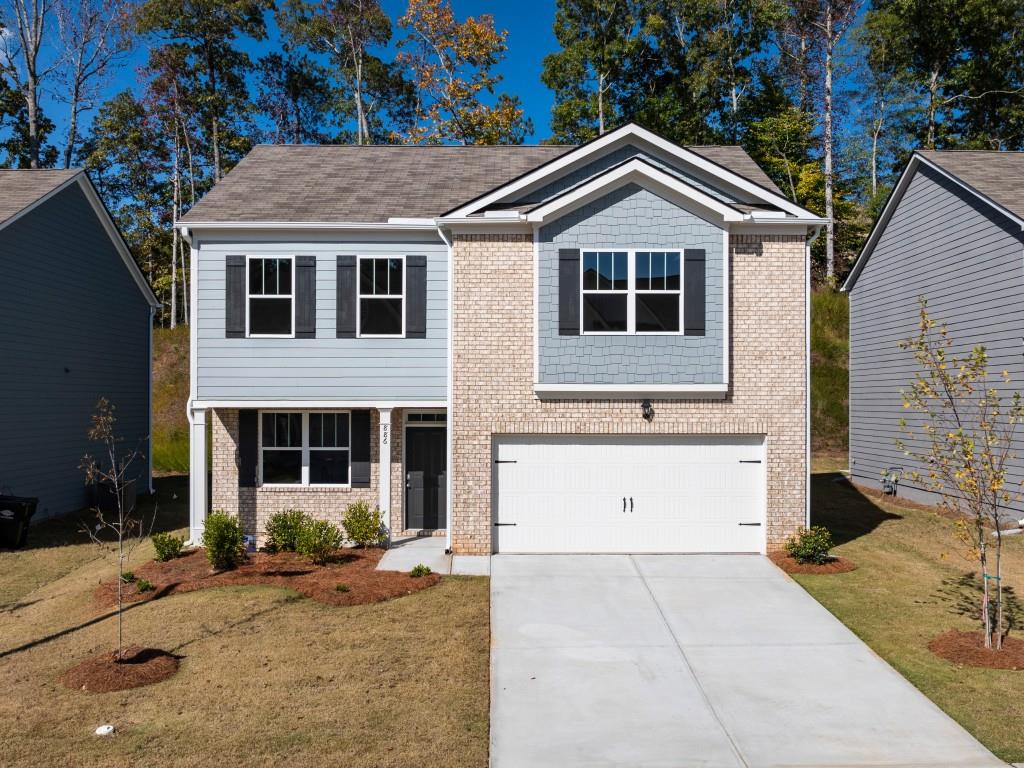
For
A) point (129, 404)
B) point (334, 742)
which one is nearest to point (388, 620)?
point (334, 742)

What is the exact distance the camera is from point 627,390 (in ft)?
41.8

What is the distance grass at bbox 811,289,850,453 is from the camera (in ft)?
87.2

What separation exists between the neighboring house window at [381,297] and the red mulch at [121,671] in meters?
6.81

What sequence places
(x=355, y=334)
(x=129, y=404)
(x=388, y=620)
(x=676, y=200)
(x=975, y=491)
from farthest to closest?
(x=129, y=404) < (x=355, y=334) < (x=676, y=200) < (x=388, y=620) < (x=975, y=491)

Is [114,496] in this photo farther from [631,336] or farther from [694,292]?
[694,292]

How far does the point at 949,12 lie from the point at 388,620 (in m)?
36.3

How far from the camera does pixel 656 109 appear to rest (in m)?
34.5

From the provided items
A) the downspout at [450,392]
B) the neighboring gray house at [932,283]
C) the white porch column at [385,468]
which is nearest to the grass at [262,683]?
the downspout at [450,392]

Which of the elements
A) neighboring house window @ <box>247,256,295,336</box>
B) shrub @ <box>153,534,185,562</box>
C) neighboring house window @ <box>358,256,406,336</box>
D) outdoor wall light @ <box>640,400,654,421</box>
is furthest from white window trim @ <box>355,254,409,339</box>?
shrub @ <box>153,534,185,562</box>

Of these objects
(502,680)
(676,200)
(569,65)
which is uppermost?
(569,65)

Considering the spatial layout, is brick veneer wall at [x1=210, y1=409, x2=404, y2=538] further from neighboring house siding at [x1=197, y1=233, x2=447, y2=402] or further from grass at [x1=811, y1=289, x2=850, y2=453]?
A: grass at [x1=811, y1=289, x2=850, y2=453]

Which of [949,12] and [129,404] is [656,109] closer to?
[949,12]

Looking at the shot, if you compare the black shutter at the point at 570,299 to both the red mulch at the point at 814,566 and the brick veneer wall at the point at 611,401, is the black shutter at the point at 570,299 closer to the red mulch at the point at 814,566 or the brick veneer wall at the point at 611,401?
the brick veneer wall at the point at 611,401

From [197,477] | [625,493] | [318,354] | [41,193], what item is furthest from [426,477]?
[41,193]
